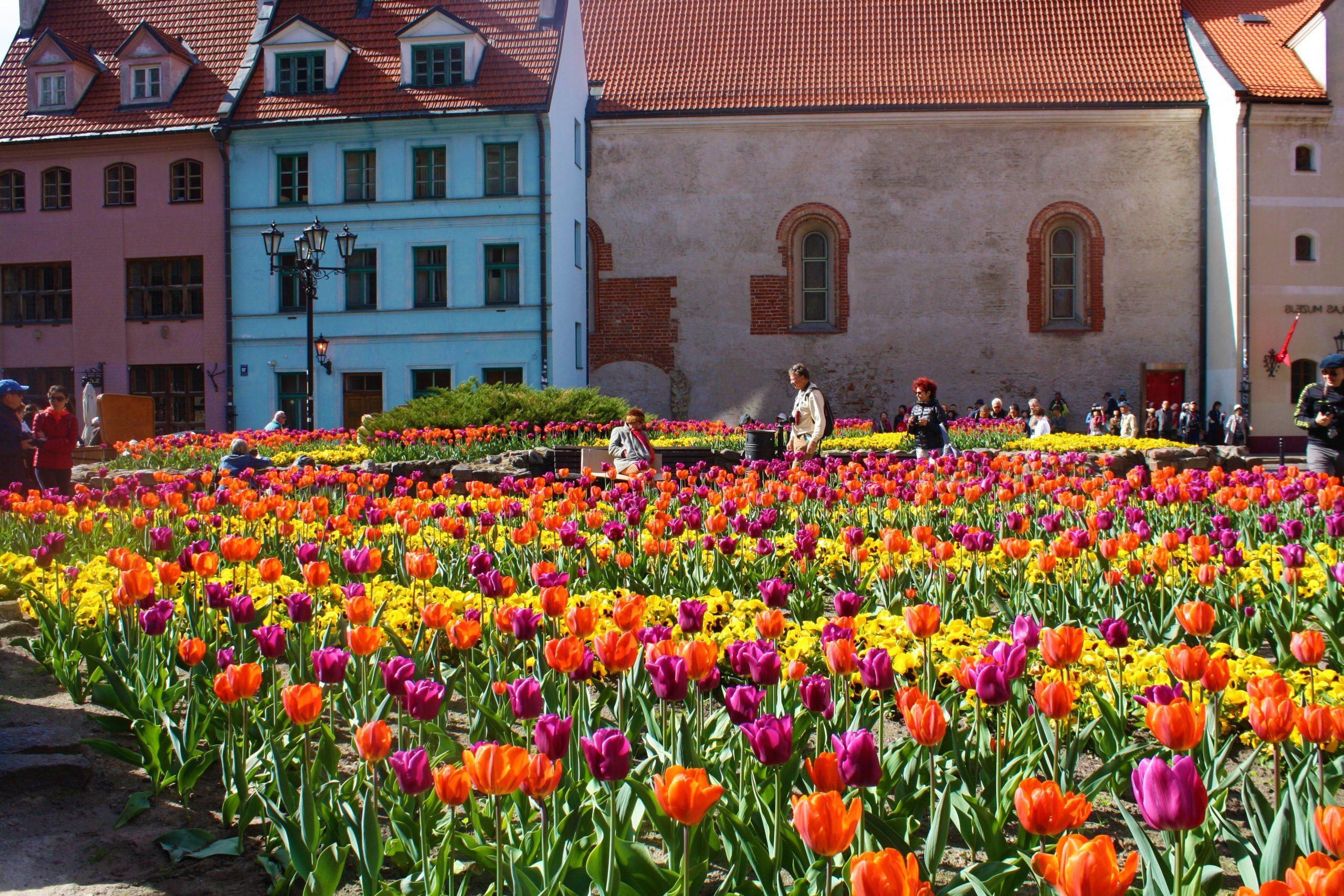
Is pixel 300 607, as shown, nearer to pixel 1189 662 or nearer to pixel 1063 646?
pixel 1063 646

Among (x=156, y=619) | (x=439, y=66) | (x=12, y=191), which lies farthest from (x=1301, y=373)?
(x=12, y=191)

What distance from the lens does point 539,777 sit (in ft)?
6.38

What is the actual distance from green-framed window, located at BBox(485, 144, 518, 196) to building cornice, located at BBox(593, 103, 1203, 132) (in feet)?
10.7

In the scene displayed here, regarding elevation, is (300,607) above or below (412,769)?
above

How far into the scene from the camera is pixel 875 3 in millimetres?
32281

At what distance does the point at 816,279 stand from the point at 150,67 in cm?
1852

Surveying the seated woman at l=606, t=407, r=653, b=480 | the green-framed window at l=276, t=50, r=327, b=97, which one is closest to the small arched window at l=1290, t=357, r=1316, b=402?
the seated woman at l=606, t=407, r=653, b=480

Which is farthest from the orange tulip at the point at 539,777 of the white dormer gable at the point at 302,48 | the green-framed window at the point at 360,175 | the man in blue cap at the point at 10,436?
the white dormer gable at the point at 302,48

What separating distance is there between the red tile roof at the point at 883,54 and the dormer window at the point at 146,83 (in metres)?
11.5

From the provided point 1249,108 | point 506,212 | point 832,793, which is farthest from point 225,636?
point 1249,108

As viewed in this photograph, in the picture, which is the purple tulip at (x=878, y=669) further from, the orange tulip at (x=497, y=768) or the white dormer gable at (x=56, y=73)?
the white dormer gable at (x=56, y=73)

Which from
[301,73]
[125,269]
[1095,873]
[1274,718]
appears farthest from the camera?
[125,269]

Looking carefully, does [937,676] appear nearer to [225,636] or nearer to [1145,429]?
[225,636]

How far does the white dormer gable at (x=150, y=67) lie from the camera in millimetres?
29109
